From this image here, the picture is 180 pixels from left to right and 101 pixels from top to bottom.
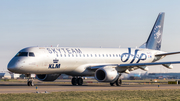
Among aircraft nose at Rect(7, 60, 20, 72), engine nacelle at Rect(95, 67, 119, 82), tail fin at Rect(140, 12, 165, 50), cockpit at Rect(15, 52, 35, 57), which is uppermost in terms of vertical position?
tail fin at Rect(140, 12, 165, 50)

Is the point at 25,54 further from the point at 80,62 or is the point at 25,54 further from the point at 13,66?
the point at 80,62

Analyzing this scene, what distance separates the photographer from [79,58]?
1736 inches

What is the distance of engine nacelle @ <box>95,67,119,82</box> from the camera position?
136 ft

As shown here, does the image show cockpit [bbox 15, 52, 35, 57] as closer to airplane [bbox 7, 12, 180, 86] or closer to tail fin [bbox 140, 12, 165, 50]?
airplane [bbox 7, 12, 180, 86]

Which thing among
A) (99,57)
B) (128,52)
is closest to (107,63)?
(99,57)

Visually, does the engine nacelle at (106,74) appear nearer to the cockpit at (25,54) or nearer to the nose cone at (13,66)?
the cockpit at (25,54)

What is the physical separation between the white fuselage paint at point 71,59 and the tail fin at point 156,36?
136 inches

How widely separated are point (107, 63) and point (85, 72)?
4.01 meters

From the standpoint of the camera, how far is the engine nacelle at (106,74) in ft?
136

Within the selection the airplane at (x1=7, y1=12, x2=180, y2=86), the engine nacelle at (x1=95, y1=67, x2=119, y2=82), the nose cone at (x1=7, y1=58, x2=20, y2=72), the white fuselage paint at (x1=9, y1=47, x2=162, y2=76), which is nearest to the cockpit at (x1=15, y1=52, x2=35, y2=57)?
the airplane at (x1=7, y1=12, x2=180, y2=86)

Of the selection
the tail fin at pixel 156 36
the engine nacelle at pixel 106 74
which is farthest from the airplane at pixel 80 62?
the tail fin at pixel 156 36

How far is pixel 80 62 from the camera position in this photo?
44.2 m

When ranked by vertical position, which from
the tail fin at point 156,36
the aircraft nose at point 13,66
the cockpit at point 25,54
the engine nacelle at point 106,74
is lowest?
the engine nacelle at point 106,74

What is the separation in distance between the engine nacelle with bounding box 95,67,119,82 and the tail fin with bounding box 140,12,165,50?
1387 cm
